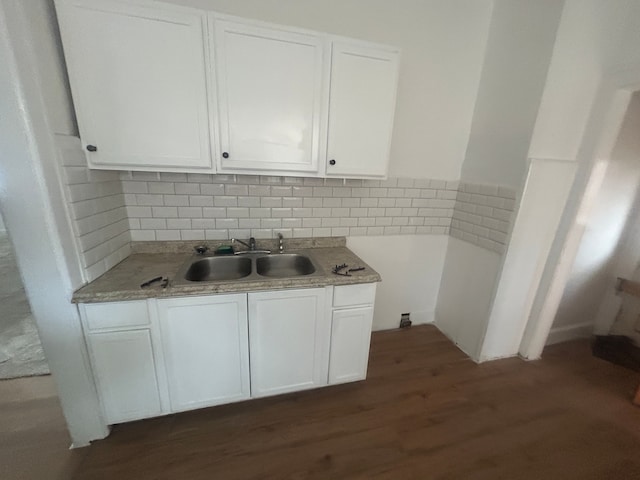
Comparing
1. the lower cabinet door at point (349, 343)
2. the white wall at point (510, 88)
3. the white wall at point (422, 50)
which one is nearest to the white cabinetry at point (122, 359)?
the lower cabinet door at point (349, 343)

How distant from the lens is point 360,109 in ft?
5.48

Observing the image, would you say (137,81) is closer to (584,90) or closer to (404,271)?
(404,271)

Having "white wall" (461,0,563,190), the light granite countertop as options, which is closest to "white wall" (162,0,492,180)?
"white wall" (461,0,563,190)

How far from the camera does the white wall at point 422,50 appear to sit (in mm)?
1761

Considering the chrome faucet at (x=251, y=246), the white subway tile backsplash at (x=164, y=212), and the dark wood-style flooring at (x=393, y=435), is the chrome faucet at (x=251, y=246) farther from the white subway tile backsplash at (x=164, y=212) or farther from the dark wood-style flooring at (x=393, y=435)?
the dark wood-style flooring at (x=393, y=435)

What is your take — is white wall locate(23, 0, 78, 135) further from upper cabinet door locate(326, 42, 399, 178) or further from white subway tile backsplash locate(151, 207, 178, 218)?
upper cabinet door locate(326, 42, 399, 178)

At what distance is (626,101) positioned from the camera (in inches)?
69.4

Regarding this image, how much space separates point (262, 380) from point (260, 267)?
2.49ft

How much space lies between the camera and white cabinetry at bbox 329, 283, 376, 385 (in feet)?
5.54

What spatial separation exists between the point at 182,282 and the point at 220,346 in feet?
1.45

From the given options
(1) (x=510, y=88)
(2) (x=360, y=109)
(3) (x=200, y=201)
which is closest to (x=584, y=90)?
(1) (x=510, y=88)

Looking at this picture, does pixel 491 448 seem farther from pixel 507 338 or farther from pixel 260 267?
pixel 260 267

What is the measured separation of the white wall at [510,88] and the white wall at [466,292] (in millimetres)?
631

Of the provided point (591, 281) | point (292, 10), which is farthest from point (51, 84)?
point (591, 281)
